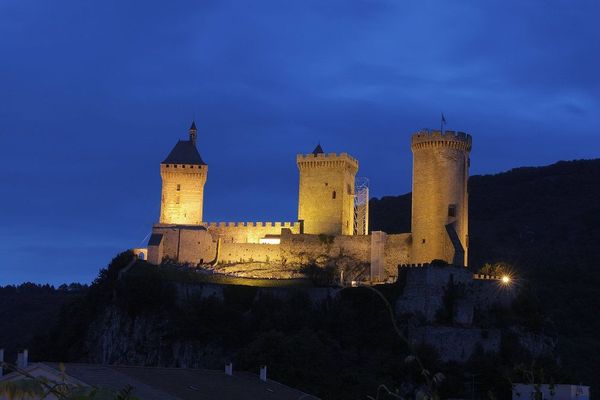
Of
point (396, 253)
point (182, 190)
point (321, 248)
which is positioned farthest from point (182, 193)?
point (396, 253)

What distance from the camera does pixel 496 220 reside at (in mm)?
117438

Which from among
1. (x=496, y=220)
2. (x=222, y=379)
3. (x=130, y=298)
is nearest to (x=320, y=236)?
(x=130, y=298)

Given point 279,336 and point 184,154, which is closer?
point 279,336

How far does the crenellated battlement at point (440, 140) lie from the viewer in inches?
2309

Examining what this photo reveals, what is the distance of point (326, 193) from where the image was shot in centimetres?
6219

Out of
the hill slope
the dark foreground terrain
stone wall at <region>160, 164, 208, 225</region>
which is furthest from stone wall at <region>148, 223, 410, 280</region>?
the hill slope

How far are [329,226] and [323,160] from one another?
420 cm

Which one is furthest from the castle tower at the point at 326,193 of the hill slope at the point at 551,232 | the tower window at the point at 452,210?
the hill slope at the point at 551,232

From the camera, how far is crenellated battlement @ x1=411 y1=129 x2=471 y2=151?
58656 millimetres

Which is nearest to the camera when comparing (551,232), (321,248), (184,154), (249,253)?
(321,248)

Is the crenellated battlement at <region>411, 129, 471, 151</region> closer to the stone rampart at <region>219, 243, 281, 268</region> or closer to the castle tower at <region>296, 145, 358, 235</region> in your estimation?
the castle tower at <region>296, 145, 358, 235</region>

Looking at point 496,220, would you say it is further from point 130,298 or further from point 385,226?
point 130,298

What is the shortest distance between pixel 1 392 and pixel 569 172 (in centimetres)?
12828

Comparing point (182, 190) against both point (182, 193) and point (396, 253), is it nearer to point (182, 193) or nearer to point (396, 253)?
point (182, 193)
